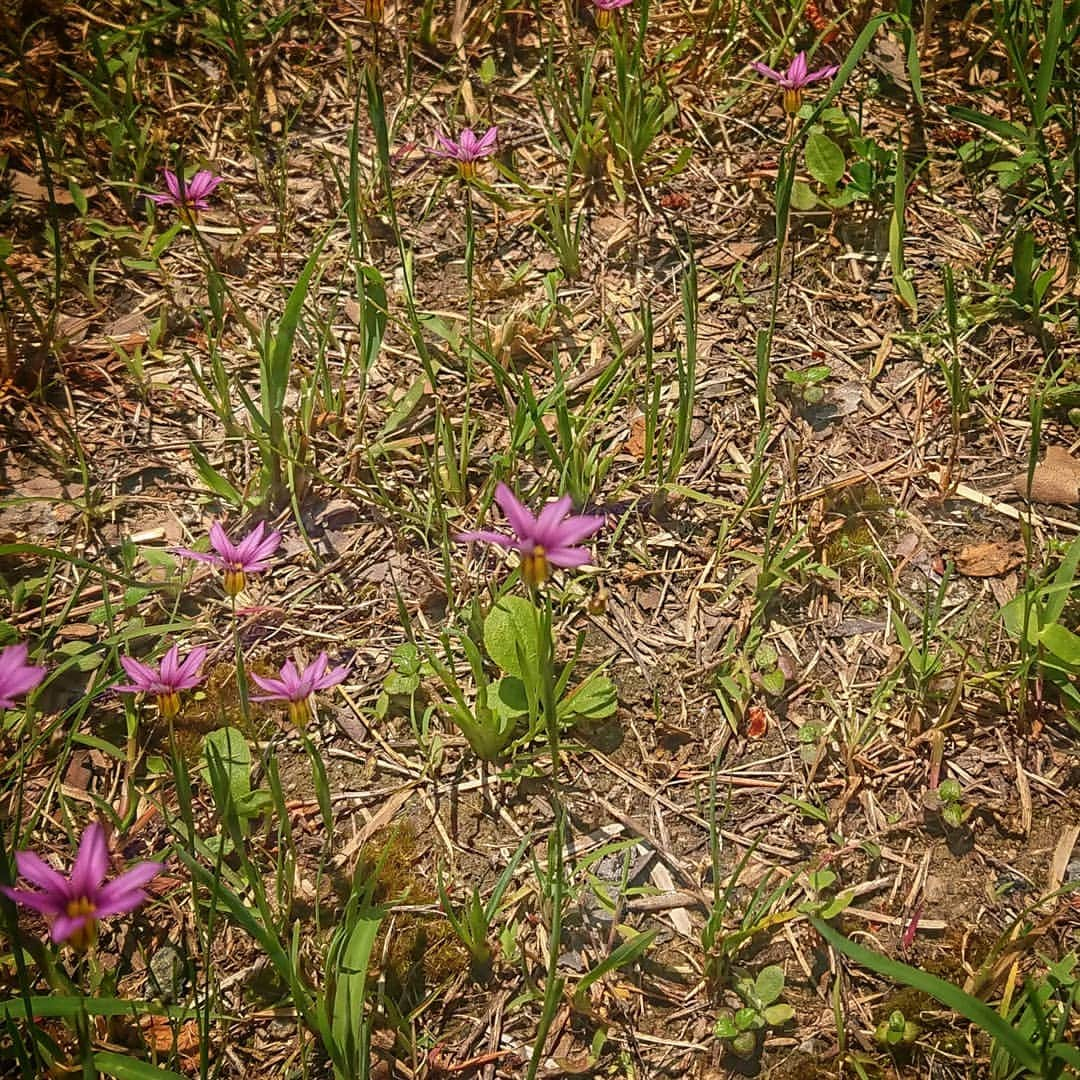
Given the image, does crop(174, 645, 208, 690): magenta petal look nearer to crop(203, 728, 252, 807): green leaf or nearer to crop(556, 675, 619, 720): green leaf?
crop(203, 728, 252, 807): green leaf

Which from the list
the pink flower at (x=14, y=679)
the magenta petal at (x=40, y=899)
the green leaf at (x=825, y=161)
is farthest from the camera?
the green leaf at (x=825, y=161)

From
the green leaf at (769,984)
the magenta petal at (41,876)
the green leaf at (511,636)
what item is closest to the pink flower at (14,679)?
the magenta petal at (41,876)

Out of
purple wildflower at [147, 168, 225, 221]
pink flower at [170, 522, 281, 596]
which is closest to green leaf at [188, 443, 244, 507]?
pink flower at [170, 522, 281, 596]

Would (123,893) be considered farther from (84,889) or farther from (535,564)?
(535,564)

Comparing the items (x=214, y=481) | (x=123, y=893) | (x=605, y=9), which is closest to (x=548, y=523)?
(x=123, y=893)

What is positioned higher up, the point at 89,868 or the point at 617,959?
the point at 89,868

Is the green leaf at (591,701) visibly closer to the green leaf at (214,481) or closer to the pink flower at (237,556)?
the pink flower at (237,556)
